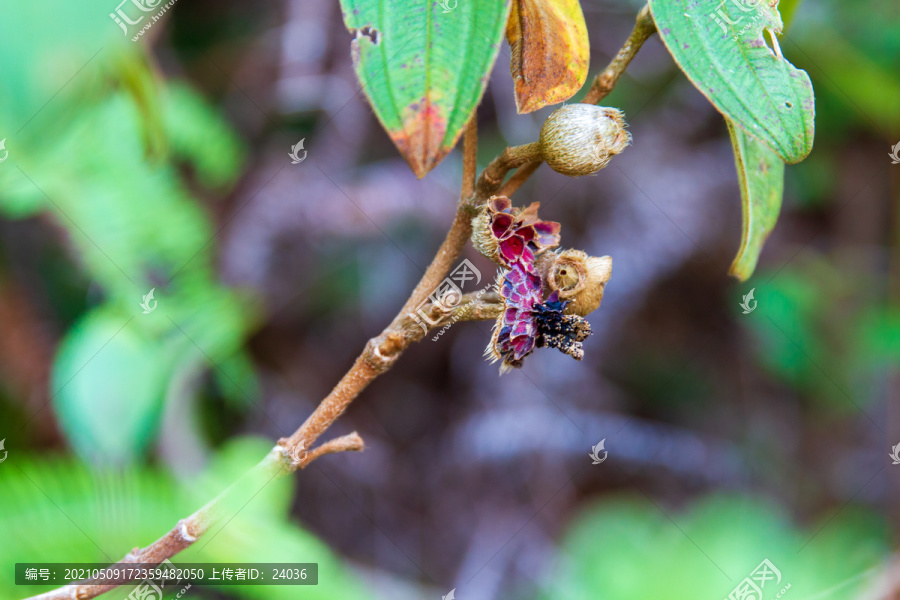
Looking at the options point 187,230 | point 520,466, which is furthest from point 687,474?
point 187,230

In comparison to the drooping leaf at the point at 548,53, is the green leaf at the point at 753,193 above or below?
below

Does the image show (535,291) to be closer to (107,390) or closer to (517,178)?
(517,178)

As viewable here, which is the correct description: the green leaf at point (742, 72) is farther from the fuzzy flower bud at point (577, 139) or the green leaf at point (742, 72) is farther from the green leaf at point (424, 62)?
the green leaf at point (424, 62)

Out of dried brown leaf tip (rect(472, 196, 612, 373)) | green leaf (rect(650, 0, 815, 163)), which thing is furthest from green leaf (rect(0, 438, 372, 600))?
green leaf (rect(650, 0, 815, 163))

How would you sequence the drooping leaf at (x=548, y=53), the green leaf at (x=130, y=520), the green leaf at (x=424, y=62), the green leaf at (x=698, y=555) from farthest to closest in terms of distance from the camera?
1. the green leaf at (x=698, y=555)
2. the green leaf at (x=130, y=520)
3. the drooping leaf at (x=548, y=53)
4. the green leaf at (x=424, y=62)

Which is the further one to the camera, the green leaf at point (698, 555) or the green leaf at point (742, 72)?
the green leaf at point (698, 555)

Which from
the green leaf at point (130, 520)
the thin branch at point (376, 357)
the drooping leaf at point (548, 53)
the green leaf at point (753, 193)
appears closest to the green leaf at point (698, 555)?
the green leaf at point (130, 520)

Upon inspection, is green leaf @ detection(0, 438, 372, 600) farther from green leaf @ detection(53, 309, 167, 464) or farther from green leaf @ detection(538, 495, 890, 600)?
green leaf @ detection(538, 495, 890, 600)
